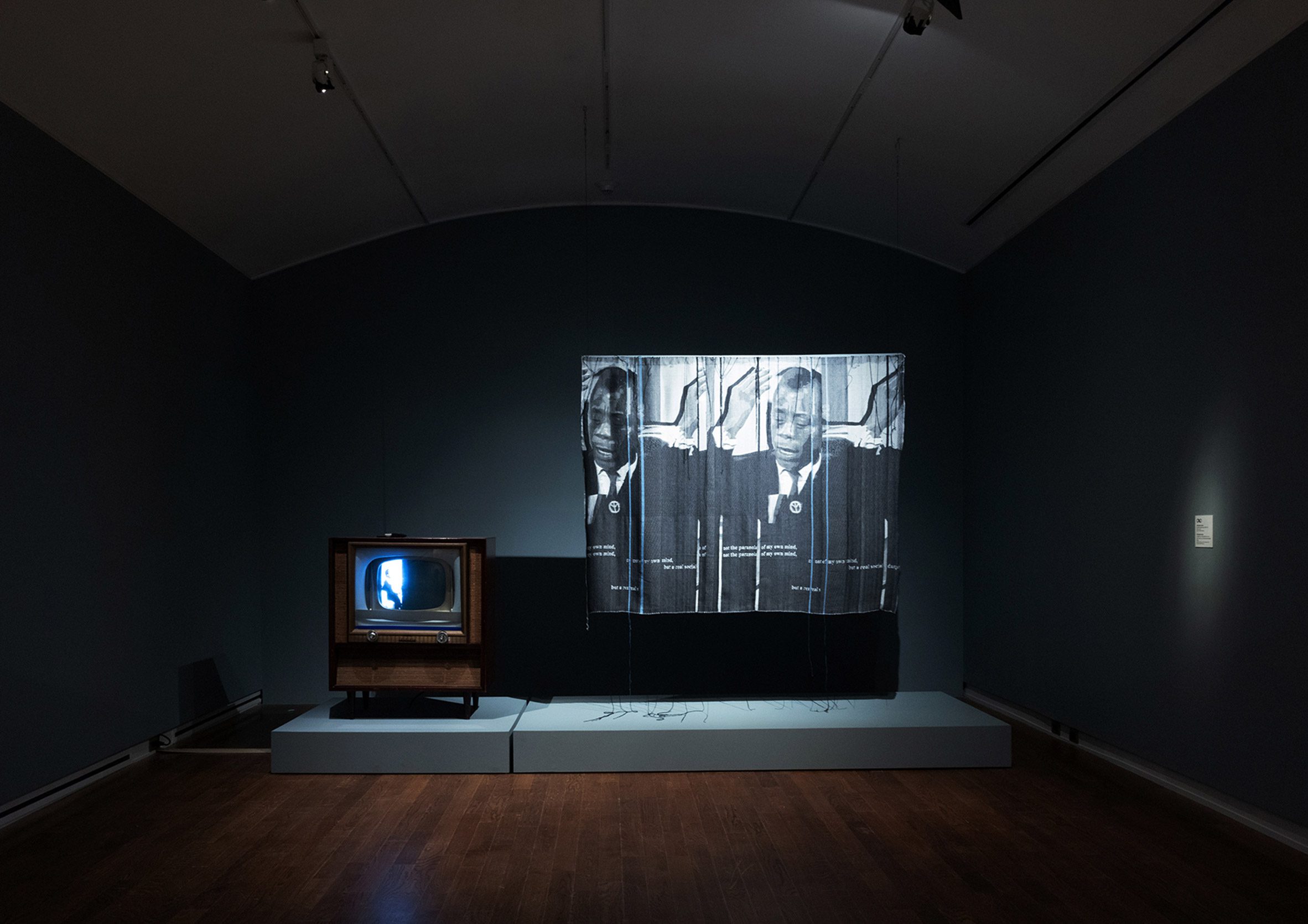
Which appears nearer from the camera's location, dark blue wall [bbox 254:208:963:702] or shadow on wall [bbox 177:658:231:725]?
shadow on wall [bbox 177:658:231:725]

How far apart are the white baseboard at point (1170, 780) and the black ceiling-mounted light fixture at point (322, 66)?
4.90m

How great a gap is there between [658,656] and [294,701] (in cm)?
247

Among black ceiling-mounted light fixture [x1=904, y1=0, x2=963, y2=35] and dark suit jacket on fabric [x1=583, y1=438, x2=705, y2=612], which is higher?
black ceiling-mounted light fixture [x1=904, y1=0, x2=963, y2=35]

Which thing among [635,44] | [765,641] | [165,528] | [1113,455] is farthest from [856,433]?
[165,528]

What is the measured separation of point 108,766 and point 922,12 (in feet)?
16.6

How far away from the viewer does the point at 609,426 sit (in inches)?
201

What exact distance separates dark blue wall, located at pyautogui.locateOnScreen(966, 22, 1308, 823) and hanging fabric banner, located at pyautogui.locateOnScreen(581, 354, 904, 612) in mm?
1012

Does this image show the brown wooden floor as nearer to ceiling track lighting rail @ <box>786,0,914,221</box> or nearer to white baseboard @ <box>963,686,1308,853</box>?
white baseboard @ <box>963,686,1308,853</box>

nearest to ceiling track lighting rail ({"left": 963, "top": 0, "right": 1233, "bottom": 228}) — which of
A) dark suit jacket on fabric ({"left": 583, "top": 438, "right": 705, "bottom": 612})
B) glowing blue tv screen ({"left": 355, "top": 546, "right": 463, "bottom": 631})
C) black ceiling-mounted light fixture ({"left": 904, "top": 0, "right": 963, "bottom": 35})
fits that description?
black ceiling-mounted light fixture ({"left": 904, "top": 0, "right": 963, "bottom": 35})

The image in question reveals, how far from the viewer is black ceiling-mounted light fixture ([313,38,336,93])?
408cm

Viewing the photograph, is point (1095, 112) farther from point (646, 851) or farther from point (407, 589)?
point (407, 589)

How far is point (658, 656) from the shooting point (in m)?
6.30

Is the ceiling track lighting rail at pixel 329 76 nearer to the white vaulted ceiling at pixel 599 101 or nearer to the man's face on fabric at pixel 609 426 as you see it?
the white vaulted ceiling at pixel 599 101

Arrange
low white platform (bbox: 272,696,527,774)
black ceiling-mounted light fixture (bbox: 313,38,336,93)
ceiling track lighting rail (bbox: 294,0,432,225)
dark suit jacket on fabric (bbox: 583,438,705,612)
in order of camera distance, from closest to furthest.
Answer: ceiling track lighting rail (bbox: 294,0,432,225)
black ceiling-mounted light fixture (bbox: 313,38,336,93)
low white platform (bbox: 272,696,527,774)
dark suit jacket on fabric (bbox: 583,438,705,612)
